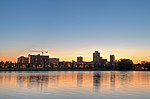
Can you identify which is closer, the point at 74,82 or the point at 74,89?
the point at 74,89

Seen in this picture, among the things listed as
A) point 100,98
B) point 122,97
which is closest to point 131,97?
point 122,97

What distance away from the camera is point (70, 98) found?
31.9 meters

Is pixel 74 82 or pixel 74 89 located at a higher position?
pixel 74 89

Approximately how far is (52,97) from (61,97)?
1.15 meters

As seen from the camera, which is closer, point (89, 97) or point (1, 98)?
point (1, 98)

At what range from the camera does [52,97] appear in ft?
108

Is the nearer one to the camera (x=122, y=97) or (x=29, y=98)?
(x=29, y=98)

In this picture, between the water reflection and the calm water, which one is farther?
the water reflection

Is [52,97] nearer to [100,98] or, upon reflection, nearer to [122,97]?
[100,98]

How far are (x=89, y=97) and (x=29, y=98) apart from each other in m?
7.64

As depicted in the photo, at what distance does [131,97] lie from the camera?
3359cm

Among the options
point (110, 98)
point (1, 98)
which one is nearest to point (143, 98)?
point (110, 98)

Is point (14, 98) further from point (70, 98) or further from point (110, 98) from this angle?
point (110, 98)

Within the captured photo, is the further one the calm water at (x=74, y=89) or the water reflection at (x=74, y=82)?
the water reflection at (x=74, y=82)
